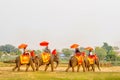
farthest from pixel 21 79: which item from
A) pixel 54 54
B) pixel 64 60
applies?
pixel 64 60

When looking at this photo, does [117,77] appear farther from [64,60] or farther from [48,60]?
[64,60]

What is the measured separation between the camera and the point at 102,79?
25.1m

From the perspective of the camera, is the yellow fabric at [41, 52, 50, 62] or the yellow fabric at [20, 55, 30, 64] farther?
the yellow fabric at [41, 52, 50, 62]

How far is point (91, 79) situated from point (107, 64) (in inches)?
1125

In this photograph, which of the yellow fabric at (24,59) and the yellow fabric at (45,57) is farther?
the yellow fabric at (45,57)

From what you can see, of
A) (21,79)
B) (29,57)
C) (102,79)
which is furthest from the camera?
(29,57)

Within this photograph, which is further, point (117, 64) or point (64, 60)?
point (64, 60)

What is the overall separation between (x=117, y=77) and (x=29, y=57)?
10.5 meters

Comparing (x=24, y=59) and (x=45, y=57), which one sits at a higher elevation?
(x=45, y=57)

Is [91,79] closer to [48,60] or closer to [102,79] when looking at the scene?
[102,79]

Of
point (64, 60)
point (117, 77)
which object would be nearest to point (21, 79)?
point (117, 77)

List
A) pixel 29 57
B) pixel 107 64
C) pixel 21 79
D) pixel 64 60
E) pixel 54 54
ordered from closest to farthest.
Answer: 1. pixel 21 79
2. pixel 29 57
3. pixel 54 54
4. pixel 107 64
5. pixel 64 60

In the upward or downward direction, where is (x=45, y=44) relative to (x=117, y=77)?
upward

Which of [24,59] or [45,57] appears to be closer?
[24,59]
